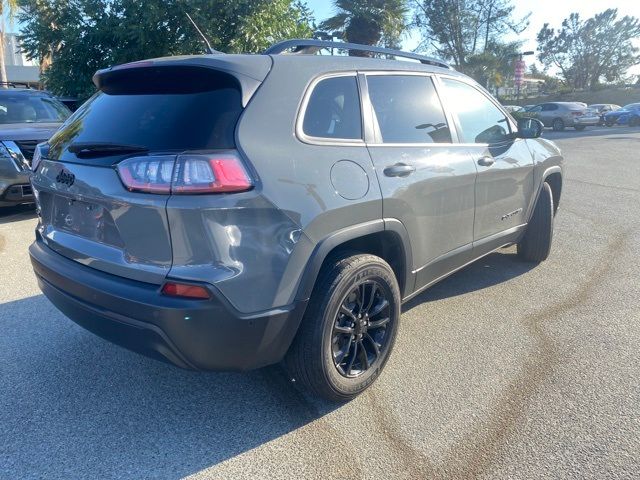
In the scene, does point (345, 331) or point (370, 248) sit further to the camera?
point (370, 248)

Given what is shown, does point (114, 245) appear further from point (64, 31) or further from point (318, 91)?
point (64, 31)

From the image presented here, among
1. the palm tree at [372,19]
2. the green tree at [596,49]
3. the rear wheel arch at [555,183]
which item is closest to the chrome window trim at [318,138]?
the rear wheel arch at [555,183]

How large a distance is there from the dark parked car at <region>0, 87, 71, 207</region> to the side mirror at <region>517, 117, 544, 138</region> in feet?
17.3

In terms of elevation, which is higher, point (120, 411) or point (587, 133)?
point (120, 411)

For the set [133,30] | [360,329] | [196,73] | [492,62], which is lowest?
[360,329]

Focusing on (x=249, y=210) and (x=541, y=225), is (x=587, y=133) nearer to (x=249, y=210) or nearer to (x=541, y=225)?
(x=541, y=225)

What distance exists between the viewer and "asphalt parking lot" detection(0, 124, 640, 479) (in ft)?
8.23

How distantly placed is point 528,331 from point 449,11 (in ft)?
136

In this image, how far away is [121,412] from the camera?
290 centimetres

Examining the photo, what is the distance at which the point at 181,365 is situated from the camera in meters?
2.46

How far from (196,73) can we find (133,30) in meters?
11.3

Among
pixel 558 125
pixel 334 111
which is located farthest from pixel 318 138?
pixel 558 125

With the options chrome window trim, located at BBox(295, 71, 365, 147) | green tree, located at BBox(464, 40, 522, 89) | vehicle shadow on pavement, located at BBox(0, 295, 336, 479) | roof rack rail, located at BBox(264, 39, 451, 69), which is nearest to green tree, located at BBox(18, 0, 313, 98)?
roof rack rail, located at BBox(264, 39, 451, 69)

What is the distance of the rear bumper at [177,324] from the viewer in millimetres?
2320
